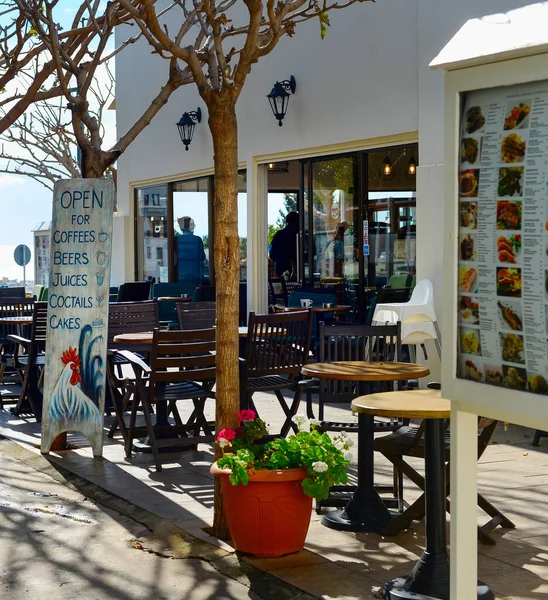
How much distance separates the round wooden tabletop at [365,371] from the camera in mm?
5402

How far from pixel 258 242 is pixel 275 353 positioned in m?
6.35

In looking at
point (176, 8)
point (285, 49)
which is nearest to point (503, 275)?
point (285, 49)

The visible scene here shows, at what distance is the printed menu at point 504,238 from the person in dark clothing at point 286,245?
33.4 feet

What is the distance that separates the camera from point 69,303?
735 centimetres

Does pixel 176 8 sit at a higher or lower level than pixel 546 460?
higher

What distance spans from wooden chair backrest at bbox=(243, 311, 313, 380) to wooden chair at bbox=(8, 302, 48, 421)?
2.09 metres

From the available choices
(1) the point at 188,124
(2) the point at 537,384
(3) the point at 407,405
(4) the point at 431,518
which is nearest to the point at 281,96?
(1) the point at 188,124

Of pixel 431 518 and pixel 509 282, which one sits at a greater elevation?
pixel 509 282

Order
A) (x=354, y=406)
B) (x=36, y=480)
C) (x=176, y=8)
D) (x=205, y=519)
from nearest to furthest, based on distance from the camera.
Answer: (x=354, y=406), (x=205, y=519), (x=36, y=480), (x=176, y=8)

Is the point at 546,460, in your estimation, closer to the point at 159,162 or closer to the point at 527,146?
the point at 527,146

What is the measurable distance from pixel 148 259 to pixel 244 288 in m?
3.95

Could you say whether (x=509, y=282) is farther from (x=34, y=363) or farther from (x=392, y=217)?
(x=392, y=217)

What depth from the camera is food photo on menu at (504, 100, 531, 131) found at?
2900 mm

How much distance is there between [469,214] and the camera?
3098 millimetres
